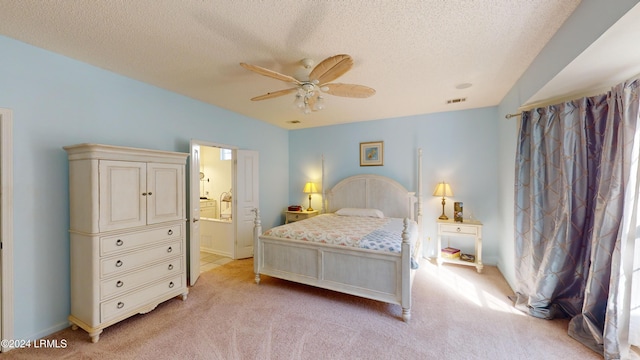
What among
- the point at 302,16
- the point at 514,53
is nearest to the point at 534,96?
the point at 514,53

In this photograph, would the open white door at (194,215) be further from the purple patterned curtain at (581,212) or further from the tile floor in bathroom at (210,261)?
the purple patterned curtain at (581,212)

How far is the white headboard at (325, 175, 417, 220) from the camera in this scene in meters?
4.48

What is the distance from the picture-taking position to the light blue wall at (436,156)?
405 centimetres

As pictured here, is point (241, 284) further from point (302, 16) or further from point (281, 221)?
point (302, 16)

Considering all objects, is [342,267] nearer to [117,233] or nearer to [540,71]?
[117,233]

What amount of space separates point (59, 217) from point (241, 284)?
2.04 meters

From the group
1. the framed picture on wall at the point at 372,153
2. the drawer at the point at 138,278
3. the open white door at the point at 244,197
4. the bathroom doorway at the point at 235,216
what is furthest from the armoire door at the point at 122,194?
the framed picture on wall at the point at 372,153

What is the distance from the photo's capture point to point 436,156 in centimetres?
438

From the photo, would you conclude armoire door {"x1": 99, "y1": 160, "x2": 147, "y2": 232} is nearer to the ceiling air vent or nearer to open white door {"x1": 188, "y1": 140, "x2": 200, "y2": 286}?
open white door {"x1": 188, "y1": 140, "x2": 200, "y2": 286}

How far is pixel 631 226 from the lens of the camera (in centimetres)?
190

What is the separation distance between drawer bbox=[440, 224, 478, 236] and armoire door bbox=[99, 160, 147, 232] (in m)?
4.04

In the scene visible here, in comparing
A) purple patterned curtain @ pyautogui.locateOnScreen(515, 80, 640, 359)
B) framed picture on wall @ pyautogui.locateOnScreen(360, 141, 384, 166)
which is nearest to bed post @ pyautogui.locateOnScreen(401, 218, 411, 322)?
purple patterned curtain @ pyautogui.locateOnScreen(515, 80, 640, 359)

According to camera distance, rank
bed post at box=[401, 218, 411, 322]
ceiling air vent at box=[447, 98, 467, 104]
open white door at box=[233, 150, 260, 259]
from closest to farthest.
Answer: bed post at box=[401, 218, 411, 322] < ceiling air vent at box=[447, 98, 467, 104] < open white door at box=[233, 150, 260, 259]

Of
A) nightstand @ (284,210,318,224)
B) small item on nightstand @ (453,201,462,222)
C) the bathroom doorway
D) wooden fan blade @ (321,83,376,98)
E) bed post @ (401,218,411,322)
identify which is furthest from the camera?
nightstand @ (284,210,318,224)
